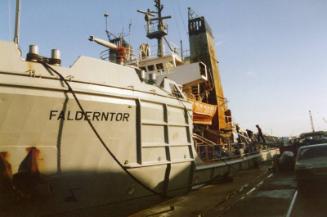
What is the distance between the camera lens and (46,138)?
6.21 metres

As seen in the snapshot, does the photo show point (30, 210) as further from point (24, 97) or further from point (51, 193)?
point (24, 97)

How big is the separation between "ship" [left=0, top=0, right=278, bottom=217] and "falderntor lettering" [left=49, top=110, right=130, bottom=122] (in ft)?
0.07

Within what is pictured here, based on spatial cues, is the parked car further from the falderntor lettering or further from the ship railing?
the falderntor lettering

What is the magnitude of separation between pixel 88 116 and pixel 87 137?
0.46 metres

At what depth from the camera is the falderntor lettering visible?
251 inches

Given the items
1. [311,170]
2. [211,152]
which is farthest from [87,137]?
[211,152]

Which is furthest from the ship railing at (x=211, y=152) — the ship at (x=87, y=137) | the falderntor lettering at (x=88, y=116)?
the falderntor lettering at (x=88, y=116)

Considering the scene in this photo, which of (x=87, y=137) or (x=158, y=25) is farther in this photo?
(x=158, y=25)

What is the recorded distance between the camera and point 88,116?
6871 millimetres

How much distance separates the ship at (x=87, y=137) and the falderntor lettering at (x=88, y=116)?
0.07ft

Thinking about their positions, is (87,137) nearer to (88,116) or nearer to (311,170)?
(88,116)

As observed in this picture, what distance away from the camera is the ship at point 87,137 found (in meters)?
5.89

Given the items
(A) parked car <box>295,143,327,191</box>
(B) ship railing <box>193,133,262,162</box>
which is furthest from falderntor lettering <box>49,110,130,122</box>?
(A) parked car <box>295,143,327,191</box>

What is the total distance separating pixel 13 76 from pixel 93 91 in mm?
A: 1669
